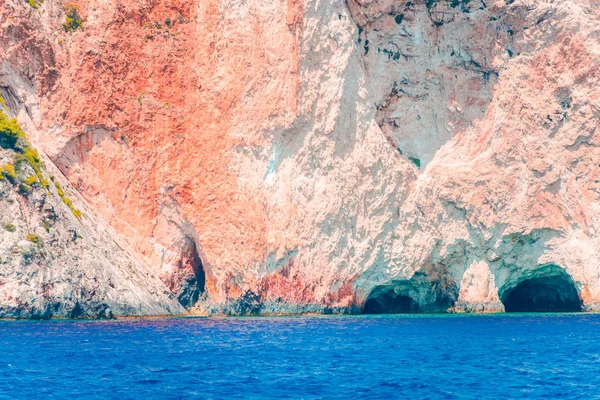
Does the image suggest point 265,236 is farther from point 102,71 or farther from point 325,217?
point 102,71

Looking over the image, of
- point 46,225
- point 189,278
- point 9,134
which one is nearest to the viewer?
point 46,225

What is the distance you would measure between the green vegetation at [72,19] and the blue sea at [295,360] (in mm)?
23476

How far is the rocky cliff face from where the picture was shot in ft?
205

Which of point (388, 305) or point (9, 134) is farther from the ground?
point (9, 134)

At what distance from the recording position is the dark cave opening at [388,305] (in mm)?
71812

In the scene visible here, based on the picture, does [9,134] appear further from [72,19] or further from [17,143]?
[72,19]

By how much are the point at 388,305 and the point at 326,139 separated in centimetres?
1647

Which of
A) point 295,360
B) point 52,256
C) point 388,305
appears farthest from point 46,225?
point 388,305

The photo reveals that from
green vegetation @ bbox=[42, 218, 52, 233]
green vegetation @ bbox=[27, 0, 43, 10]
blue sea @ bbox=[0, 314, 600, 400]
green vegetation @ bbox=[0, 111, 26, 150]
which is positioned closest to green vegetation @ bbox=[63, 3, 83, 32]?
green vegetation @ bbox=[27, 0, 43, 10]

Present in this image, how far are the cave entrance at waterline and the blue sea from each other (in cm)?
1400

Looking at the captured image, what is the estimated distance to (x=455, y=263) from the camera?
2662 inches

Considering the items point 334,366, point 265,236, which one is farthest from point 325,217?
point 334,366

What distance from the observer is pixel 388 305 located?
72.4 metres

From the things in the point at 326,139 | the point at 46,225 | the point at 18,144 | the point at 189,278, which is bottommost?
the point at 189,278
